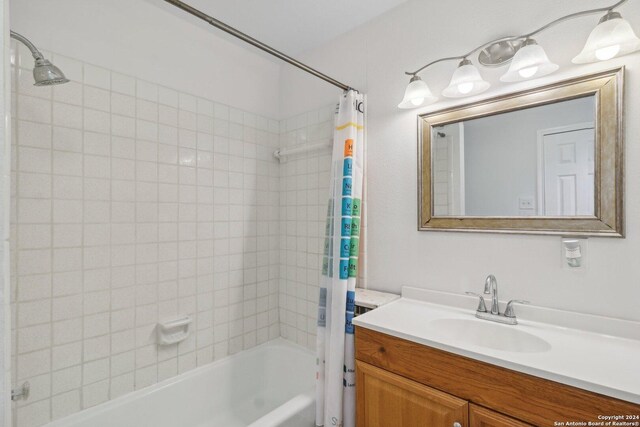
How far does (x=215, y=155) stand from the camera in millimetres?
2012

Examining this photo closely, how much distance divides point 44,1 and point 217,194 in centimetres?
118

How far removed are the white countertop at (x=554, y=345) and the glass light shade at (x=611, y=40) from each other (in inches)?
37.8

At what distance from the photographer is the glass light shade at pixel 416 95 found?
1535 millimetres

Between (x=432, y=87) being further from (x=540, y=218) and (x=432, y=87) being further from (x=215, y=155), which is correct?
(x=215, y=155)

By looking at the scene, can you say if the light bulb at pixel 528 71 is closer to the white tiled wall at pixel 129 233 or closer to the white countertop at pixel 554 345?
the white countertop at pixel 554 345

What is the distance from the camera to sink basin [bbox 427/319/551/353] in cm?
121

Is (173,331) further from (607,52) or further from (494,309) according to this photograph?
(607,52)

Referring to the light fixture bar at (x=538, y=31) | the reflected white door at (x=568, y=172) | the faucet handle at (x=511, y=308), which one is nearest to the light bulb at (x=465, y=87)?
the light fixture bar at (x=538, y=31)

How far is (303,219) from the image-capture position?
223 centimetres

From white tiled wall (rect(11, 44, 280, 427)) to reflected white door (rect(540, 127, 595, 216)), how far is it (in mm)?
1261

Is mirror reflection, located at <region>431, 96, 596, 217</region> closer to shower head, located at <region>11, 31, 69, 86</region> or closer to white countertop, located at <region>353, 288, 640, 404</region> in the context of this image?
white countertop, located at <region>353, 288, 640, 404</region>

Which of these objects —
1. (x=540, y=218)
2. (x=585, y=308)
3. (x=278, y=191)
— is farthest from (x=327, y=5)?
(x=585, y=308)

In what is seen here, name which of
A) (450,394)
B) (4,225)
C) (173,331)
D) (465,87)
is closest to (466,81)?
(465,87)

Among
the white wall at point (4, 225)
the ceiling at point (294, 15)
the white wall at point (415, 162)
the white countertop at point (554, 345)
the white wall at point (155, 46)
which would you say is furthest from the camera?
the ceiling at point (294, 15)
